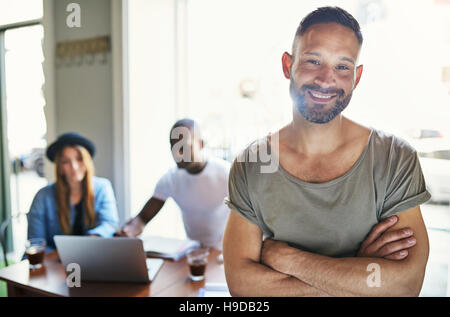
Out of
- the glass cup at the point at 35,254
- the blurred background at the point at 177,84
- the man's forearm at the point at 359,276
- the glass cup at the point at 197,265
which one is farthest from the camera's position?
the glass cup at the point at 35,254

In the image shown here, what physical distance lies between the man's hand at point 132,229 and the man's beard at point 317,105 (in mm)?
1055

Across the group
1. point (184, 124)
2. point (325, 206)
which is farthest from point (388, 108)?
point (184, 124)

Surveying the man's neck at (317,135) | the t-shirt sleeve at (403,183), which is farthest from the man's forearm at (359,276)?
the man's neck at (317,135)

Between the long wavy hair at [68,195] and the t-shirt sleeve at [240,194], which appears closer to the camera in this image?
the t-shirt sleeve at [240,194]

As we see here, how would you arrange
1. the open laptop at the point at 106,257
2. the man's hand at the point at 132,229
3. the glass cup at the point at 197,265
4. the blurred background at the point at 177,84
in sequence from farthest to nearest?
the man's hand at the point at 132,229 < the glass cup at the point at 197,265 < the open laptop at the point at 106,257 < the blurred background at the point at 177,84

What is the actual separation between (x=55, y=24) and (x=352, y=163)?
4.69 ft

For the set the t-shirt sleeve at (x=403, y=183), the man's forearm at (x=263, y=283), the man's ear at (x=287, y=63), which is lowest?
the man's forearm at (x=263, y=283)

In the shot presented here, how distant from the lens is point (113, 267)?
3.59ft

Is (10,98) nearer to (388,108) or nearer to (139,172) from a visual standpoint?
(139,172)

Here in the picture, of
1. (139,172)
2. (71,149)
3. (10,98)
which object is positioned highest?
(10,98)

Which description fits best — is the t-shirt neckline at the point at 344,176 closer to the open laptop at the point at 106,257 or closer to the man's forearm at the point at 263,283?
the man's forearm at the point at 263,283

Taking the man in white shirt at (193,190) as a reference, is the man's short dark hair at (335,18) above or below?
above

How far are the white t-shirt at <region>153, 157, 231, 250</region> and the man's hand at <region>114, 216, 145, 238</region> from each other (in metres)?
0.18

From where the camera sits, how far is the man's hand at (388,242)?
2.55 feet
